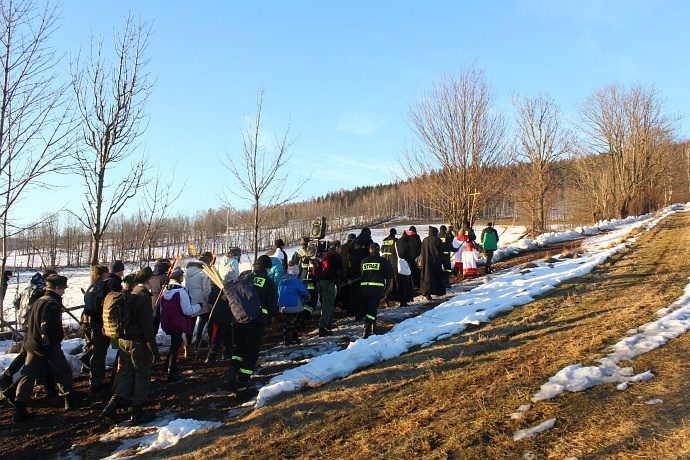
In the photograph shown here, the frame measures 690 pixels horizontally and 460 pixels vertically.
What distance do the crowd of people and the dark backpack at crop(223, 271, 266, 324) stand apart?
2 cm

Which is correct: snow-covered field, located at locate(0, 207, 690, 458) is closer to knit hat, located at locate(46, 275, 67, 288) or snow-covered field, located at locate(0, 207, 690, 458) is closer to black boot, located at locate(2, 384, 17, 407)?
black boot, located at locate(2, 384, 17, 407)

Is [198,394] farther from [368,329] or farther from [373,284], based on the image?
[373,284]

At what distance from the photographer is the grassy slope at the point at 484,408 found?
12.4ft

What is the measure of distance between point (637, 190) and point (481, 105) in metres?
32.4

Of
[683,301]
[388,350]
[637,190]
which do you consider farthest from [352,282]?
[637,190]

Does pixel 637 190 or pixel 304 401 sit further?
pixel 637 190

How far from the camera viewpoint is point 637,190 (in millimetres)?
44531

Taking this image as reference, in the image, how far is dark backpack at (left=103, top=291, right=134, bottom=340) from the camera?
6371mm

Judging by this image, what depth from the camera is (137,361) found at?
6461 mm

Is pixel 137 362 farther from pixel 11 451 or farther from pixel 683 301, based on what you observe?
pixel 683 301

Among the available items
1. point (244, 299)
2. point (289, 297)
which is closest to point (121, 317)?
point (244, 299)

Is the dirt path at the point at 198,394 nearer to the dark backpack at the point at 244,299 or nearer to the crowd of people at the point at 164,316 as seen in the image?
the crowd of people at the point at 164,316

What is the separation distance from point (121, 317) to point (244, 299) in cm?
172

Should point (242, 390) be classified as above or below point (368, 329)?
below
